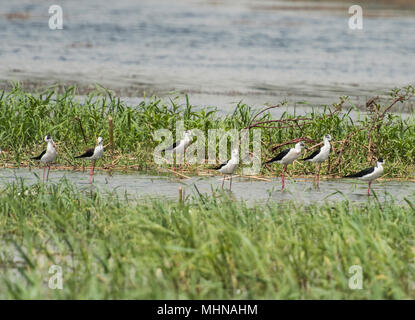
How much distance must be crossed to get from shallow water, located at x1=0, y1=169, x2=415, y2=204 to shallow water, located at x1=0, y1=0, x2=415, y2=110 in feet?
27.1

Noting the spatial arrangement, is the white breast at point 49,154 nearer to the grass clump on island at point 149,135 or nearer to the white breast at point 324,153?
the grass clump on island at point 149,135

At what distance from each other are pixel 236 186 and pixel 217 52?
22876mm

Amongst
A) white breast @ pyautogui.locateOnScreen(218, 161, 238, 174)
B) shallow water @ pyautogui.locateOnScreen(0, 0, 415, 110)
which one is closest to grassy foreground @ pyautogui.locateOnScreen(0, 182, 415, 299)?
white breast @ pyautogui.locateOnScreen(218, 161, 238, 174)

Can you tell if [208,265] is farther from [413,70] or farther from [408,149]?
[413,70]

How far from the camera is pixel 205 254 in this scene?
271 inches

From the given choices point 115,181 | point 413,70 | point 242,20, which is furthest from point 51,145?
point 242,20

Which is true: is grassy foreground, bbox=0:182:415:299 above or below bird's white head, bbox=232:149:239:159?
below

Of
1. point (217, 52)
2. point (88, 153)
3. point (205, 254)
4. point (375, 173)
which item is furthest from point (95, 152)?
point (217, 52)

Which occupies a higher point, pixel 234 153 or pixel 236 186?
pixel 234 153

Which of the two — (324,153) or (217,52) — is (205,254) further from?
(217,52)

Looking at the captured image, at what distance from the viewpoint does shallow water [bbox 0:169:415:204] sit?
35.8 ft

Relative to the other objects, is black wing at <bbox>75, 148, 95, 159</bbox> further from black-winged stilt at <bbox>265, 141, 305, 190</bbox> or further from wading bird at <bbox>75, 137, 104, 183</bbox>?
black-winged stilt at <bbox>265, 141, 305, 190</bbox>

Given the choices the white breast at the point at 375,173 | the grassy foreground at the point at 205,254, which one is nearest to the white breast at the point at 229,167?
the white breast at the point at 375,173

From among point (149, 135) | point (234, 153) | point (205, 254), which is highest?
point (149, 135)
